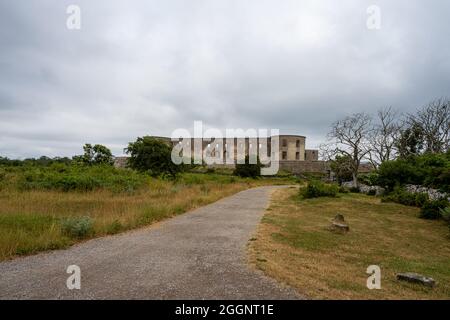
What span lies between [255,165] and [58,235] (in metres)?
42.2

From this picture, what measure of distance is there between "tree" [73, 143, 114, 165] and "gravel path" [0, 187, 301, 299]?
118 ft

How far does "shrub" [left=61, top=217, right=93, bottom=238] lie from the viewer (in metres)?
7.11

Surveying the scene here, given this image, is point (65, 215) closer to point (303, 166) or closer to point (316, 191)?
point (316, 191)

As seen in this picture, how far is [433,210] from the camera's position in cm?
1348

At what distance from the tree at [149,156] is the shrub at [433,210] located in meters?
20.7

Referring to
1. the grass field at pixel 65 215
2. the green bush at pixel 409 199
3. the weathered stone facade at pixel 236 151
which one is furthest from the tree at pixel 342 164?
the grass field at pixel 65 215

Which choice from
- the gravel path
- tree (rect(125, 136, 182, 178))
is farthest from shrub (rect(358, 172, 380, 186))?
the gravel path

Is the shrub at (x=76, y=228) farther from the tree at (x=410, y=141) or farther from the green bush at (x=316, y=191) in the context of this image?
the tree at (x=410, y=141)

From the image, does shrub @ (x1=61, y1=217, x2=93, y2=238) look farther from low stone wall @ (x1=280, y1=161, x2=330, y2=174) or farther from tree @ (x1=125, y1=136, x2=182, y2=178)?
A: low stone wall @ (x1=280, y1=161, x2=330, y2=174)

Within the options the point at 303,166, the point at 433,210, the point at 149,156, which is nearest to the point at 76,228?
the point at 433,210

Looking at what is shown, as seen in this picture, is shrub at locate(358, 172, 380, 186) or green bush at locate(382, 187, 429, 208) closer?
green bush at locate(382, 187, 429, 208)

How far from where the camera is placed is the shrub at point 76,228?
7.11m

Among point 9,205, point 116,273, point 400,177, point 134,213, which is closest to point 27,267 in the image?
point 116,273
